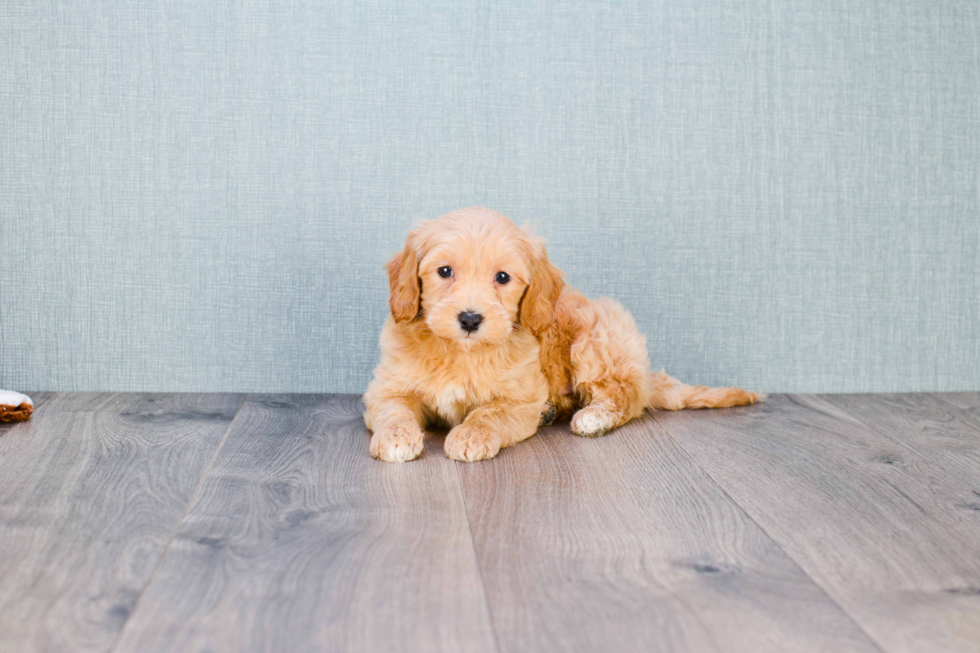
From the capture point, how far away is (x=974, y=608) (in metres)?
1.17

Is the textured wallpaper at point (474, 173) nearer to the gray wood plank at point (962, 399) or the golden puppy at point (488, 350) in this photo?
the gray wood plank at point (962, 399)

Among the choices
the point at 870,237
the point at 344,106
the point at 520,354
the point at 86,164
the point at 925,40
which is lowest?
the point at 520,354

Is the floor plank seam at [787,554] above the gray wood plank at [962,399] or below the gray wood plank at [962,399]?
above

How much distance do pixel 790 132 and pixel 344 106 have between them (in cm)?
163

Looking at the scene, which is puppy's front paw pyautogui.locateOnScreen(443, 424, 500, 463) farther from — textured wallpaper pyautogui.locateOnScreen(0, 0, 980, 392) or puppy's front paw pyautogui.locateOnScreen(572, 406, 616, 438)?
textured wallpaper pyautogui.locateOnScreen(0, 0, 980, 392)

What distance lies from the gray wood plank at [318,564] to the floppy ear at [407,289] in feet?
1.25

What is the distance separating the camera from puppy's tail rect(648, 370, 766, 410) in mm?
2611

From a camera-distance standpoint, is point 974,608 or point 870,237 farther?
point 870,237

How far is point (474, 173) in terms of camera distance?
9.07ft

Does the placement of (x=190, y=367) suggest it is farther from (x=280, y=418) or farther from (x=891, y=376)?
(x=891, y=376)

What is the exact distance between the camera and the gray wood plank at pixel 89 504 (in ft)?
3.62

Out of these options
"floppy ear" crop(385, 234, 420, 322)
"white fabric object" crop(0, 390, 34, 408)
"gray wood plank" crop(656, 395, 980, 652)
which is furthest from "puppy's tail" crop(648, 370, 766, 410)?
"white fabric object" crop(0, 390, 34, 408)

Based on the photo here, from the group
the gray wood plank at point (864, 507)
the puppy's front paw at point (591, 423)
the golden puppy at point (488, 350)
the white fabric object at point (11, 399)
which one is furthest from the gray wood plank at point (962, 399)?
the white fabric object at point (11, 399)

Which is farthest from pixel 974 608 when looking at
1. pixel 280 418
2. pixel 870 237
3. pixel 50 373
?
pixel 50 373
